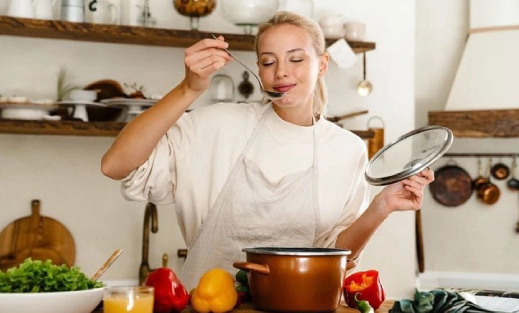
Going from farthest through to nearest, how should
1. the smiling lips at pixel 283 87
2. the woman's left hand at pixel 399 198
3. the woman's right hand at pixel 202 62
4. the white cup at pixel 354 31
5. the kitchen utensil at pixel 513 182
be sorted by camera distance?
the kitchen utensil at pixel 513 182
the white cup at pixel 354 31
the smiling lips at pixel 283 87
the woman's left hand at pixel 399 198
the woman's right hand at pixel 202 62

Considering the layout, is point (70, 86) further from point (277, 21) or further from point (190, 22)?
point (277, 21)

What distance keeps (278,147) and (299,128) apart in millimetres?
95

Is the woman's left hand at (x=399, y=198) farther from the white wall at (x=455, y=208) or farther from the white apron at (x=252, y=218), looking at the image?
the white wall at (x=455, y=208)

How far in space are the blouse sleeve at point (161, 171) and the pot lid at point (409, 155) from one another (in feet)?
1.99

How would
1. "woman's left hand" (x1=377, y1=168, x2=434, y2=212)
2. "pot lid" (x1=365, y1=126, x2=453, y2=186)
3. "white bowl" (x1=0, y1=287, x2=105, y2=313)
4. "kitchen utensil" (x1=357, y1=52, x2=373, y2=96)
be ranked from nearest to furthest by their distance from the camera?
"white bowl" (x1=0, y1=287, x2=105, y2=313) < "pot lid" (x1=365, y1=126, x2=453, y2=186) < "woman's left hand" (x1=377, y1=168, x2=434, y2=212) < "kitchen utensil" (x1=357, y1=52, x2=373, y2=96)

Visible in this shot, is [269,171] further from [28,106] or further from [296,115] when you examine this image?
[28,106]

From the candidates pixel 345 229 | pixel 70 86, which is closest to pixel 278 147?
pixel 345 229

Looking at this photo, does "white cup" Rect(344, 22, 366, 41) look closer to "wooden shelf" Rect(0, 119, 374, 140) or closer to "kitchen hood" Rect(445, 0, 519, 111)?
"kitchen hood" Rect(445, 0, 519, 111)

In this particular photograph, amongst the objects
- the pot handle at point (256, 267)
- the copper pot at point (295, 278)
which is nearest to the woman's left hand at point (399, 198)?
the copper pot at point (295, 278)

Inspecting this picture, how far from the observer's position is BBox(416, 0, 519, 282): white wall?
460 centimetres

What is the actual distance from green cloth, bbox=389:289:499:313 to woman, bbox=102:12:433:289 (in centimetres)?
63

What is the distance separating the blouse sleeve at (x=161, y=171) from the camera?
2.36 metres

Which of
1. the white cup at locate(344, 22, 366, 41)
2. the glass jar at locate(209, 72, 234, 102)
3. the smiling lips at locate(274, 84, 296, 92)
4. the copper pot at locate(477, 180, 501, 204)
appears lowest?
the copper pot at locate(477, 180, 501, 204)

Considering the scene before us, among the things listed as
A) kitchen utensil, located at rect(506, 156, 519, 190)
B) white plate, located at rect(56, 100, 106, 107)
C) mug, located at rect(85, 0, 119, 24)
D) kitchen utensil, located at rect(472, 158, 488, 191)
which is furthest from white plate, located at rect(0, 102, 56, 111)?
kitchen utensil, located at rect(506, 156, 519, 190)
